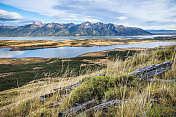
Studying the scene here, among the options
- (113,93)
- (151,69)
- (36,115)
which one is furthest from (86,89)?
(151,69)

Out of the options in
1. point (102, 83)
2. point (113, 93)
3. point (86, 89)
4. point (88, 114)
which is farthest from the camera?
point (102, 83)

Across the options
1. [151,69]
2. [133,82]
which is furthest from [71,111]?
[151,69]

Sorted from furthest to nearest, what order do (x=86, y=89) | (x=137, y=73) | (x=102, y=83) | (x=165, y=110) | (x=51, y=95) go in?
(x=51, y=95)
(x=137, y=73)
(x=102, y=83)
(x=86, y=89)
(x=165, y=110)

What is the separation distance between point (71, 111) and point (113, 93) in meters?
1.48

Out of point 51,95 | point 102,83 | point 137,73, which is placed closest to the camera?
point 102,83

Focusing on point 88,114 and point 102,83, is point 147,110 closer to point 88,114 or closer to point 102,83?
point 88,114

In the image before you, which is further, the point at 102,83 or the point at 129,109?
the point at 102,83

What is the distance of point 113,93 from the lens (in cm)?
370

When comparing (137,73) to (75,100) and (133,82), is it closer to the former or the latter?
(133,82)

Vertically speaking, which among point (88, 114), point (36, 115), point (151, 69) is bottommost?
point (36, 115)

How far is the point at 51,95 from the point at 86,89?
2.31 meters

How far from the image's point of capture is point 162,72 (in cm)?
542

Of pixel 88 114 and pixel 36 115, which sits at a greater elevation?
pixel 88 114

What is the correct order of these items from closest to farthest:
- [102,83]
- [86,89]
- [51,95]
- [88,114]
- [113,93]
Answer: [88,114] → [113,93] → [86,89] → [102,83] → [51,95]
